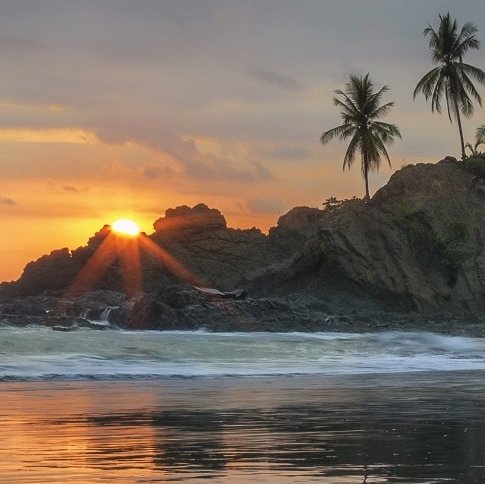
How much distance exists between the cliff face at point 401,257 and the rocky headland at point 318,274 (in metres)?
0.06

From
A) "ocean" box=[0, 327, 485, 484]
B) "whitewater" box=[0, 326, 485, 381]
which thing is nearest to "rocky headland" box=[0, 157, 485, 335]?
"whitewater" box=[0, 326, 485, 381]

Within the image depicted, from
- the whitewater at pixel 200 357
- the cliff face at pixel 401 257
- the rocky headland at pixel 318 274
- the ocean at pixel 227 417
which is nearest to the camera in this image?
the ocean at pixel 227 417

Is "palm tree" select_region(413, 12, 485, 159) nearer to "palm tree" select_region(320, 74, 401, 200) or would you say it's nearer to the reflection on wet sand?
"palm tree" select_region(320, 74, 401, 200)

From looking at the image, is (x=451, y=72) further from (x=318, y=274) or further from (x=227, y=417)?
(x=227, y=417)

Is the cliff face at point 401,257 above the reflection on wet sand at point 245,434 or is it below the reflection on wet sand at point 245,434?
above

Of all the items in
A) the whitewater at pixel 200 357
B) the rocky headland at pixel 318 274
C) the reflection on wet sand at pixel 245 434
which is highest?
the rocky headland at pixel 318 274

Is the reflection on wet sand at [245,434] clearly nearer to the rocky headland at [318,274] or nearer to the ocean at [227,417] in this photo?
the ocean at [227,417]

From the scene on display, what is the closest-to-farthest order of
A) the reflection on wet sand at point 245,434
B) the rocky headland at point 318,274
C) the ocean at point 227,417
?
the reflection on wet sand at point 245,434
the ocean at point 227,417
the rocky headland at point 318,274

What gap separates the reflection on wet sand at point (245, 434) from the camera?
275 inches

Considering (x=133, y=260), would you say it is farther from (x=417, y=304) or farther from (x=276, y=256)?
(x=417, y=304)

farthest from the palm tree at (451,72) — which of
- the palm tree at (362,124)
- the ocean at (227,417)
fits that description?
the ocean at (227,417)

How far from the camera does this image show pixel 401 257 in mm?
48531

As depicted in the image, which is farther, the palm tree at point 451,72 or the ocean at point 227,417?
the palm tree at point 451,72

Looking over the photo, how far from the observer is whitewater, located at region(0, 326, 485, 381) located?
781 inches
